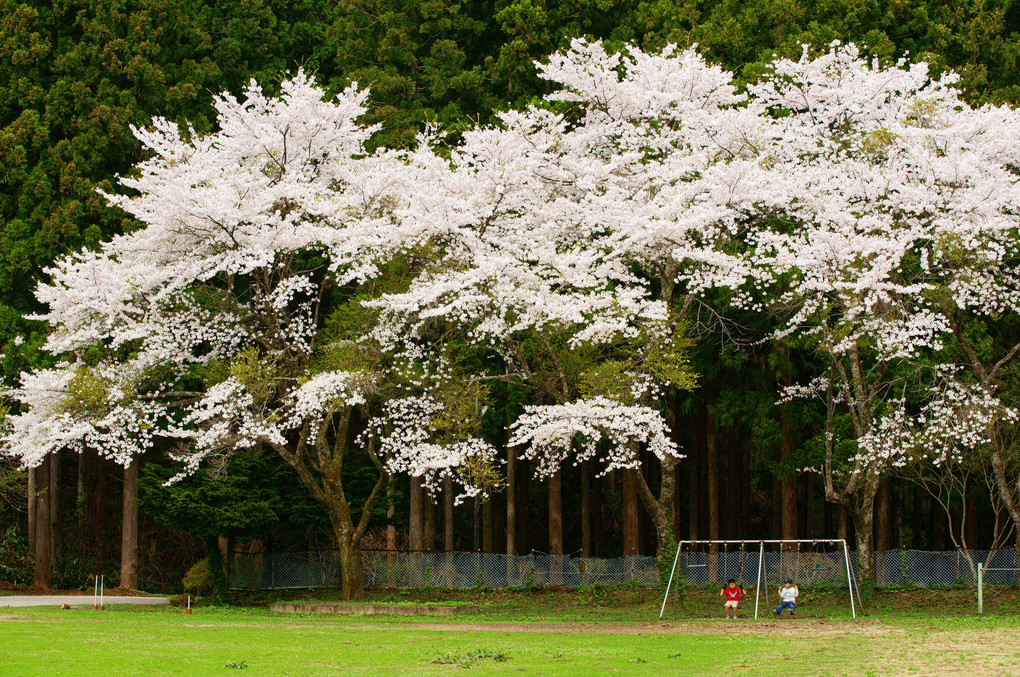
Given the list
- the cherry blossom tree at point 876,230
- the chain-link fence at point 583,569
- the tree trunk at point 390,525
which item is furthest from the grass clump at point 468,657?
the tree trunk at point 390,525

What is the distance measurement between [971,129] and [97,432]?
1755 cm

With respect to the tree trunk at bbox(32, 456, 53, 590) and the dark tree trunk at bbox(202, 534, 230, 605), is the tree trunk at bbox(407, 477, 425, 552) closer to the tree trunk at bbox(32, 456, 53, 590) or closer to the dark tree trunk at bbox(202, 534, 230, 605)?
the dark tree trunk at bbox(202, 534, 230, 605)

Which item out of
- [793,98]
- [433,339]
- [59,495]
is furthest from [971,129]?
[59,495]

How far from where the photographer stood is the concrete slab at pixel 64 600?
886 inches

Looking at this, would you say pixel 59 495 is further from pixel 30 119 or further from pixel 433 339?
pixel 433 339

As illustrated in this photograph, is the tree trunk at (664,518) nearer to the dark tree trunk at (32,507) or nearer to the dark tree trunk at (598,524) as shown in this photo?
the dark tree trunk at (598,524)

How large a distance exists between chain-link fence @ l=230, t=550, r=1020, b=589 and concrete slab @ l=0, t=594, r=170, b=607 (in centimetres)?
371

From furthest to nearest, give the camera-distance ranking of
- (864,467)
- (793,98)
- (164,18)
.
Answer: (164,18) < (793,98) < (864,467)

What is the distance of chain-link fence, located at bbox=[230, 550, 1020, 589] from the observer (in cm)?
2500

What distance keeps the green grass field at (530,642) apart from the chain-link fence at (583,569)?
2.91 meters

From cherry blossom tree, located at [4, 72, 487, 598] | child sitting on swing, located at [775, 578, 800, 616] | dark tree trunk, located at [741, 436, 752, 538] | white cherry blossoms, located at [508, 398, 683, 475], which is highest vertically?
cherry blossom tree, located at [4, 72, 487, 598]

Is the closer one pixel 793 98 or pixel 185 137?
pixel 793 98

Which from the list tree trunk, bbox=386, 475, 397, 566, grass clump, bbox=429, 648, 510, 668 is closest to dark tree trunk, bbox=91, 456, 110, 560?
tree trunk, bbox=386, 475, 397, 566

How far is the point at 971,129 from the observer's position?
21.2 metres
